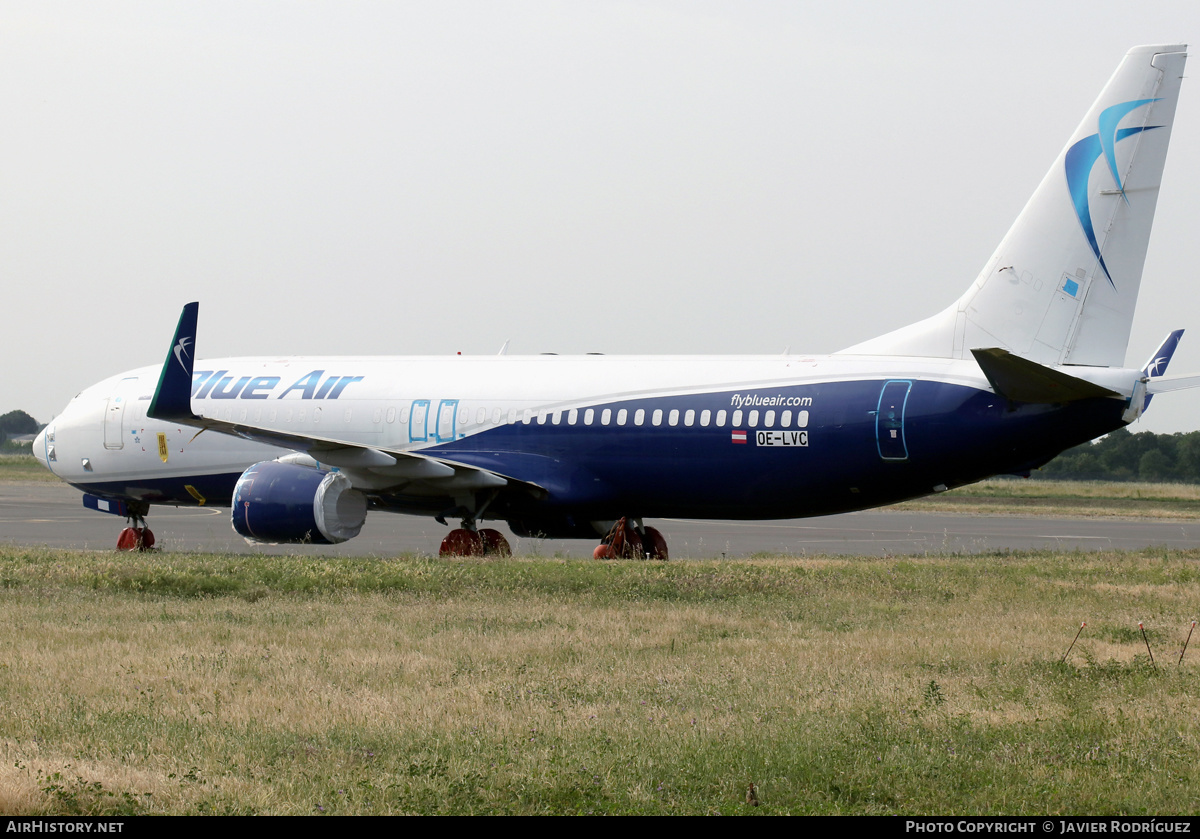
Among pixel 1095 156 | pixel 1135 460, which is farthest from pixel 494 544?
pixel 1135 460

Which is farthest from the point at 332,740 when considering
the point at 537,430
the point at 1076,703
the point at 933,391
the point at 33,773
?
the point at 537,430

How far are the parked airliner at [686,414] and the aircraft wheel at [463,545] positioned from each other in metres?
0.03

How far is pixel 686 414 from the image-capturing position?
784 inches

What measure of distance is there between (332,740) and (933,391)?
12.3 m

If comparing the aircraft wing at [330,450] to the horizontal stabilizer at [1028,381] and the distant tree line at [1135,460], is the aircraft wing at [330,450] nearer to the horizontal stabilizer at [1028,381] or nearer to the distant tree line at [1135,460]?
the horizontal stabilizer at [1028,381]

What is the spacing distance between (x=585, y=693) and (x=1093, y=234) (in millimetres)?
11520

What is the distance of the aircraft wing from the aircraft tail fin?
26.0ft

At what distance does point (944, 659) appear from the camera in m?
10.4

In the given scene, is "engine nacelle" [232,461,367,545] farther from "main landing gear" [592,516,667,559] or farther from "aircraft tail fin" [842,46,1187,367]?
"aircraft tail fin" [842,46,1187,367]

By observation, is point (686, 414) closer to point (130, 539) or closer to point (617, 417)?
point (617, 417)

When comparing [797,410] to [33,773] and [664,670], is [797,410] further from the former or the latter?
[33,773]

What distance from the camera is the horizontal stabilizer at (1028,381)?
53.1 ft

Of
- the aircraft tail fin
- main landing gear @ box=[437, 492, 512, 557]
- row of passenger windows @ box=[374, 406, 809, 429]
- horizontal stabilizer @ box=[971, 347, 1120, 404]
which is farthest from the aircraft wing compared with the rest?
the aircraft tail fin

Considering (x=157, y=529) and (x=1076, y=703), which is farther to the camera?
(x=157, y=529)
